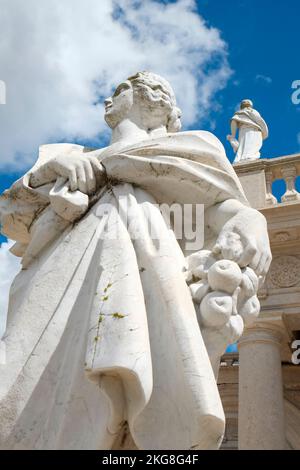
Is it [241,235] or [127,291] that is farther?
[241,235]

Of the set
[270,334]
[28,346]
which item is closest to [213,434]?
[28,346]

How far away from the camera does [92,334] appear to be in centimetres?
229

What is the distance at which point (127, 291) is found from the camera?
2.38 meters

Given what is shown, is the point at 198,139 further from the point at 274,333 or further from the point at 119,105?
the point at 274,333

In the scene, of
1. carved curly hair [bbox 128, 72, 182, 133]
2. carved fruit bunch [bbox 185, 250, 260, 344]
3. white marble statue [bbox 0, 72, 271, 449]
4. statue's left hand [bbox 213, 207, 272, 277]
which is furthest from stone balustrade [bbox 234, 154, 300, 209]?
carved fruit bunch [bbox 185, 250, 260, 344]

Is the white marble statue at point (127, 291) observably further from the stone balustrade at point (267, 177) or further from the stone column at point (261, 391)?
the stone balustrade at point (267, 177)

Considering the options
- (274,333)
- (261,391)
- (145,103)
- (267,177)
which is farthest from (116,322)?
(267,177)

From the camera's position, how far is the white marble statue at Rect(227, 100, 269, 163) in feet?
32.0

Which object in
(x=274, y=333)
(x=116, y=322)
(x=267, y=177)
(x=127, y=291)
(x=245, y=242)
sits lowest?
(x=116, y=322)

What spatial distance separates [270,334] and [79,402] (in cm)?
613

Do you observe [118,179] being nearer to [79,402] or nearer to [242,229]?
[242,229]

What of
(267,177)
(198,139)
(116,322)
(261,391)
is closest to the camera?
(116,322)

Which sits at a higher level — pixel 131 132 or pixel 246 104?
pixel 246 104

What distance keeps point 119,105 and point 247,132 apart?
22.6 ft
